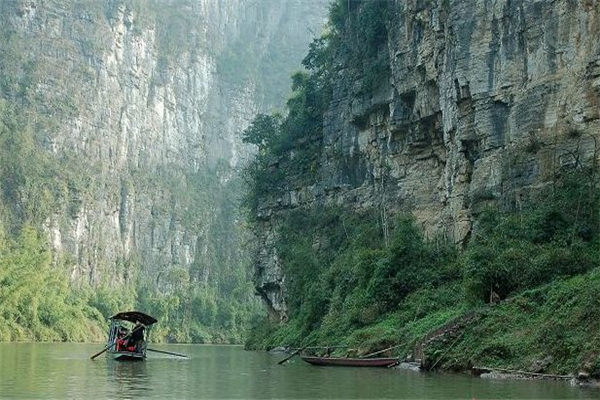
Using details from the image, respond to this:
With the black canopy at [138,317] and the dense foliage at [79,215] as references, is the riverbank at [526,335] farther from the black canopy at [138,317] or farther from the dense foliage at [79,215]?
the dense foliage at [79,215]

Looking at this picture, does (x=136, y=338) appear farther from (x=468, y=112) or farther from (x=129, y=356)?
(x=468, y=112)

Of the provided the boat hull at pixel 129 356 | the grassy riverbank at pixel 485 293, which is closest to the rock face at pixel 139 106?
the grassy riverbank at pixel 485 293

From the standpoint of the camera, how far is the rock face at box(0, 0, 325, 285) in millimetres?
100000

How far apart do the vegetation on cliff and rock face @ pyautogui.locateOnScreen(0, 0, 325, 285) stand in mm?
37771

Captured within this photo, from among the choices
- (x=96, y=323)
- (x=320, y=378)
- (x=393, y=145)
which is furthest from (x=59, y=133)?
(x=320, y=378)

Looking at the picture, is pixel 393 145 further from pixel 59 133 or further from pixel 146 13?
pixel 146 13

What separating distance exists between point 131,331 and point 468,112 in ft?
47.7

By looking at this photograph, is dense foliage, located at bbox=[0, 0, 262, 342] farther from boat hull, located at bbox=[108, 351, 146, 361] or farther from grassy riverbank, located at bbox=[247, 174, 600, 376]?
grassy riverbank, located at bbox=[247, 174, 600, 376]

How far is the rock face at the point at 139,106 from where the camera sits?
10000 cm

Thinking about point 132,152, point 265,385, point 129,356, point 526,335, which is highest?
point 132,152

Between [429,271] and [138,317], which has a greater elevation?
[429,271]

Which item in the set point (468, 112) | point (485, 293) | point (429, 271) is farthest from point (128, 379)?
point (468, 112)

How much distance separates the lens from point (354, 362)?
22.8 metres

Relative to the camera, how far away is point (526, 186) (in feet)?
94.0
